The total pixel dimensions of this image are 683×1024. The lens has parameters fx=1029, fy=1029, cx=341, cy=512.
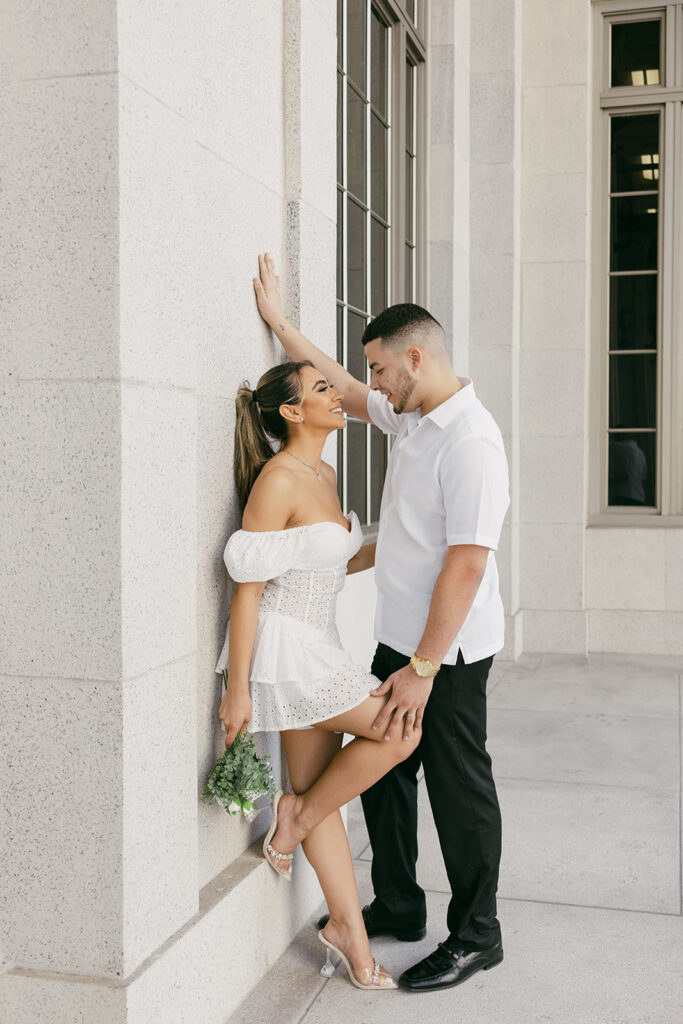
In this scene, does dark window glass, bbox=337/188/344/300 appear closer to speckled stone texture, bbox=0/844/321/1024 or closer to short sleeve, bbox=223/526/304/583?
short sleeve, bbox=223/526/304/583

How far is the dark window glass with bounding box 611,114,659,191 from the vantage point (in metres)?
7.92

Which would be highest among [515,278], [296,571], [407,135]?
[407,135]

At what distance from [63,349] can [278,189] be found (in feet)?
4.52

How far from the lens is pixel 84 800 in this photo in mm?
2271

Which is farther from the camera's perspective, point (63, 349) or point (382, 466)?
point (382, 466)

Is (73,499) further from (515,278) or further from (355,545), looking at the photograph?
(515,278)

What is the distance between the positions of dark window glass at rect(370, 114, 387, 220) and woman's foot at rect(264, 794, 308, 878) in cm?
371

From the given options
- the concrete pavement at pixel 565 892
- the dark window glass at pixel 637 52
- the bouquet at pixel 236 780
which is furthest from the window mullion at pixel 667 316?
the bouquet at pixel 236 780

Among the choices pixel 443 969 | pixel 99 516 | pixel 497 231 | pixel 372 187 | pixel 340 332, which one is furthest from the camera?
pixel 497 231

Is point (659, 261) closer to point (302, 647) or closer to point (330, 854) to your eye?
point (302, 647)

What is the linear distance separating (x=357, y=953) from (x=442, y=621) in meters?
1.03

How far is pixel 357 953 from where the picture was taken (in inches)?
118

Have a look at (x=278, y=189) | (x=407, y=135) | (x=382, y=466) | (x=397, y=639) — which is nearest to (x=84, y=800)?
(x=397, y=639)

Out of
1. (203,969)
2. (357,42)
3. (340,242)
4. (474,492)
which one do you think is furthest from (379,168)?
(203,969)
